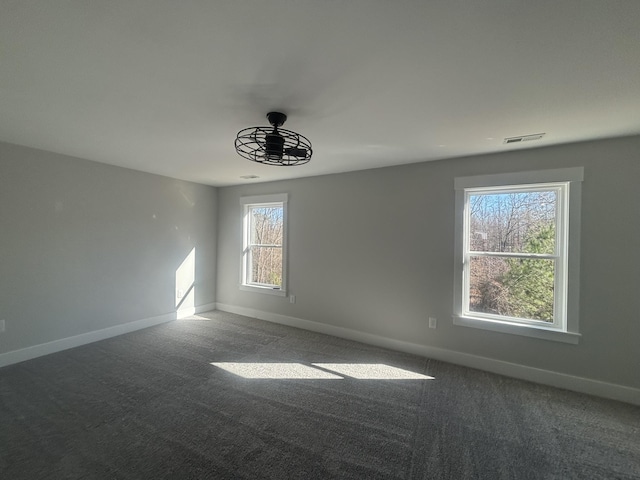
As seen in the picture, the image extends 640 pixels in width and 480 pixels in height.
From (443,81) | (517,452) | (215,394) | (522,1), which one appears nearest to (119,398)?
(215,394)

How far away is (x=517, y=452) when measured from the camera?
1864mm

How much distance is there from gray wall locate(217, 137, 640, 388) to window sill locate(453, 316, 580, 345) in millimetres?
63

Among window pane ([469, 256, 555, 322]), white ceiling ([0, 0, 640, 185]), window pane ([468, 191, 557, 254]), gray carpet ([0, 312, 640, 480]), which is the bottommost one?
gray carpet ([0, 312, 640, 480])

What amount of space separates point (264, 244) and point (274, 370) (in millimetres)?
2405

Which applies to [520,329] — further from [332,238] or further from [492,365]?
[332,238]

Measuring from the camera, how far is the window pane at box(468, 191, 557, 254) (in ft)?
9.41

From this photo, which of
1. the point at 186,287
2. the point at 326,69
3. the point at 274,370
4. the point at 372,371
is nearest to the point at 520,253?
the point at 372,371

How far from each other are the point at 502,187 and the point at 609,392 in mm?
2160

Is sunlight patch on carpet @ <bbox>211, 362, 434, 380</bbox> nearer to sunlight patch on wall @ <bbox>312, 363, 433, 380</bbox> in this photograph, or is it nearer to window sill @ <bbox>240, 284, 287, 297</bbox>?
sunlight patch on wall @ <bbox>312, 363, 433, 380</bbox>

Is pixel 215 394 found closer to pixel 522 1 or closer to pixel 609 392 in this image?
pixel 522 1

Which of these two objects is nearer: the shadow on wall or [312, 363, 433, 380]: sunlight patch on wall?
[312, 363, 433, 380]: sunlight patch on wall

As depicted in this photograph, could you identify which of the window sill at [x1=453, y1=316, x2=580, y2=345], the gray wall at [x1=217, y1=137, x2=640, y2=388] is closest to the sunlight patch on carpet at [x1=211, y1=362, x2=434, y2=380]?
the gray wall at [x1=217, y1=137, x2=640, y2=388]

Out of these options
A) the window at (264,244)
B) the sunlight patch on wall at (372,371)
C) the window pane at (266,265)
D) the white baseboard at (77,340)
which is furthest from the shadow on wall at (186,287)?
the sunlight patch on wall at (372,371)

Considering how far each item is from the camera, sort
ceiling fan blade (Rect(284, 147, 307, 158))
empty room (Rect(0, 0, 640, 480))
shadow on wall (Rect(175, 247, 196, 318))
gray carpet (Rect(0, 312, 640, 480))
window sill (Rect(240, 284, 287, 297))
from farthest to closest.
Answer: shadow on wall (Rect(175, 247, 196, 318))
window sill (Rect(240, 284, 287, 297))
ceiling fan blade (Rect(284, 147, 307, 158))
gray carpet (Rect(0, 312, 640, 480))
empty room (Rect(0, 0, 640, 480))
